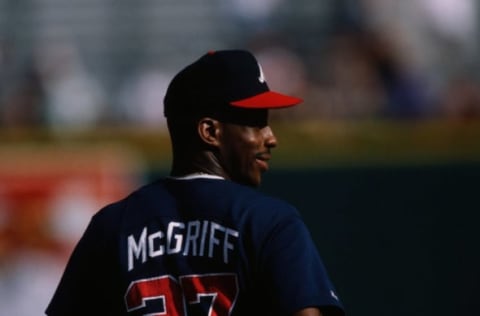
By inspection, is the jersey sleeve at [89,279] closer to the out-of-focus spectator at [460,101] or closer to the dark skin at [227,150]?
the dark skin at [227,150]

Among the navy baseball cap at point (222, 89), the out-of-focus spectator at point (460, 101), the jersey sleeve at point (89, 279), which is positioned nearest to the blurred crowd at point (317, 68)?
the out-of-focus spectator at point (460, 101)

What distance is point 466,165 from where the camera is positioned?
863 cm

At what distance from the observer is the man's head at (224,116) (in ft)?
11.9

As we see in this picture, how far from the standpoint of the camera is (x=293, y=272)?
3.40m

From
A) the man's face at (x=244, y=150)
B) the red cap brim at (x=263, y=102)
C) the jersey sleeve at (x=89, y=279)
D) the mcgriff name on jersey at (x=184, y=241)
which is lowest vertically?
the jersey sleeve at (x=89, y=279)

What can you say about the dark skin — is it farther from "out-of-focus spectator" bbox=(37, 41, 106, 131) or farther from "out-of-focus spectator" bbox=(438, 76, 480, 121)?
"out-of-focus spectator" bbox=(37, 41, 106, 131)

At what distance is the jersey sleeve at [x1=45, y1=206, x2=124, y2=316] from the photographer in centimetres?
369

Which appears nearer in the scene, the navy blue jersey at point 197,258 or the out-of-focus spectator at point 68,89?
the navy blue jersey at point 197,258

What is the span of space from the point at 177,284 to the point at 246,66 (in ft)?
2.17

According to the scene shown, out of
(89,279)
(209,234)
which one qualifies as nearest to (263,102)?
(209,234)

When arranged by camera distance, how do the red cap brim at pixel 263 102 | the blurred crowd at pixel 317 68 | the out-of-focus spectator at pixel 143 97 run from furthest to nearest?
the out-of-focus spectator at pixel 143 97
the blurred crowd at pixel 317 68
the red cap brim at pixel 263 102

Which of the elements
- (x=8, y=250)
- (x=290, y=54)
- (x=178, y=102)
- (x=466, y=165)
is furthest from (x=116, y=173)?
(x=178, y=102)

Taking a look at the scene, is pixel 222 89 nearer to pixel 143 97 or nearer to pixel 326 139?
pixel 326 139

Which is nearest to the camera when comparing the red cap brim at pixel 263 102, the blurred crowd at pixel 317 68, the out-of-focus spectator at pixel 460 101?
the red cap brim at pixel 263 102
